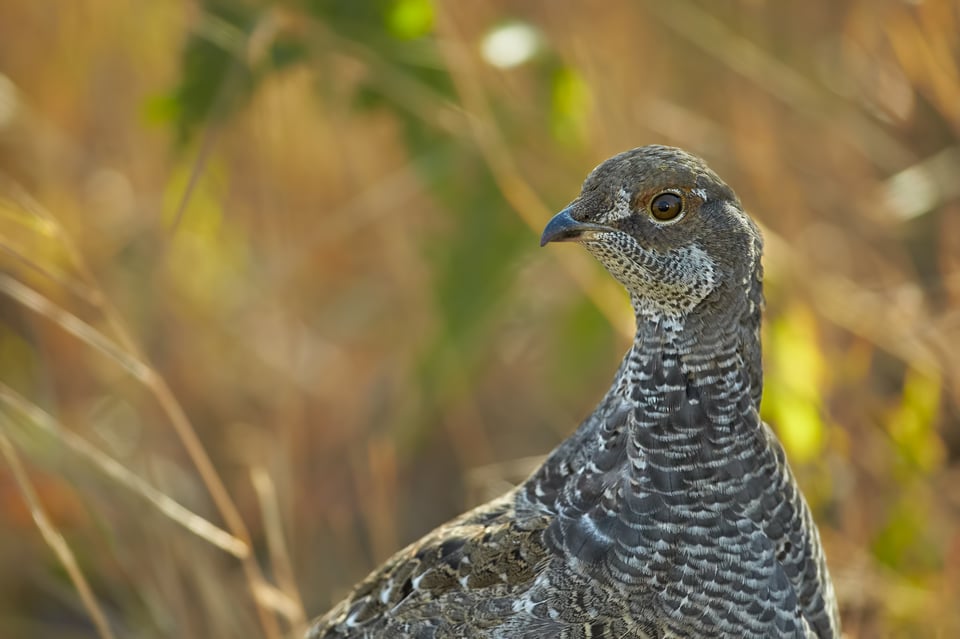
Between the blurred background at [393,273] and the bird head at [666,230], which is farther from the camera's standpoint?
the blurred background at [393,273]

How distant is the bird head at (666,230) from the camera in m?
2.25

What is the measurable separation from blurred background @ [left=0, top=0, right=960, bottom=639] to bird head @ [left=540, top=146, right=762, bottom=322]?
1.05 m

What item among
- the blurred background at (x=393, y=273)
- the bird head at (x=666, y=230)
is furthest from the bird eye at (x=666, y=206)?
the blurred background at (x=393, y=273)

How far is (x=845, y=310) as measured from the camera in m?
3.87

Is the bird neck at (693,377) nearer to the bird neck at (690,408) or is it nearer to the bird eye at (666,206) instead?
the bird neck at (690,408)

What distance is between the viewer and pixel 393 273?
17.9 feet

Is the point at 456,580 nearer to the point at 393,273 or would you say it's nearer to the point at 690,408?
the point at 690,408

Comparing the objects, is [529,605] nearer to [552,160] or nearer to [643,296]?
[643,296]

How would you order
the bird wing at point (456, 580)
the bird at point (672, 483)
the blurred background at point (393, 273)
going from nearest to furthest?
the bird at point (672, 483) → the bird wing at point (456, 580) → the blurred background at point (393, 273)

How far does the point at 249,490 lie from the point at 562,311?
1818mm

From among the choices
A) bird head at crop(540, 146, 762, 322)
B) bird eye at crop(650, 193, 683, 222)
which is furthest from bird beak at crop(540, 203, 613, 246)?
bird eye at crop(650, 193, 683, 222)

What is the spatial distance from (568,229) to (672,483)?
0.57 m

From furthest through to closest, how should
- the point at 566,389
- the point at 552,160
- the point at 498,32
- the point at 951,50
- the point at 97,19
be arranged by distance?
1. the point at 97,19
2. the point at 566,389
3. the point at 951,50
4. the point at 552,160
5. the point at 498,32

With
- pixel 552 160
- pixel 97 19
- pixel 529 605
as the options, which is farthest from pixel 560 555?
pixel 97 19
